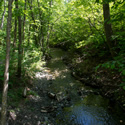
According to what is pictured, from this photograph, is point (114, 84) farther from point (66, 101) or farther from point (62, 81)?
point (62, 81)

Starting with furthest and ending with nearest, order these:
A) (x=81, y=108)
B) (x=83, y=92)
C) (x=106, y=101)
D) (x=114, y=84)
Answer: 1. (x=83, y=92)
2. (x=114, y=84)
3. (x=106, y=101)
4. (x=81, y=108)

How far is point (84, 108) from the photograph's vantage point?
19.0 ft

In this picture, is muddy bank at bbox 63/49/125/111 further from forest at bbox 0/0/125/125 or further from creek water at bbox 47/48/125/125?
creek water at bbox 47/48/125/125

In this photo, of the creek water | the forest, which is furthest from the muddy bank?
the creek water

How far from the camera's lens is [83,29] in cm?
1149

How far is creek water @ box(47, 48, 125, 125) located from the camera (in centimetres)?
488

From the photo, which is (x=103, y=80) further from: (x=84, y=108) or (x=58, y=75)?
(x=58, y=75)

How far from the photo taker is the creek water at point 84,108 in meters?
4.88

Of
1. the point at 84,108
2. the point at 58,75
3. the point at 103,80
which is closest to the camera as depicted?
the point at 84,108

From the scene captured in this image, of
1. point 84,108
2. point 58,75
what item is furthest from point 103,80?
point 58,75

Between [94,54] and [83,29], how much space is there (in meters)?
3.42

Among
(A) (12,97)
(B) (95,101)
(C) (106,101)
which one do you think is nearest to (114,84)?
(C) (106,101)

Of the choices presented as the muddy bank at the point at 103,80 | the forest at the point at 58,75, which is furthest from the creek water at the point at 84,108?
the muddy bank at the point at 103,80

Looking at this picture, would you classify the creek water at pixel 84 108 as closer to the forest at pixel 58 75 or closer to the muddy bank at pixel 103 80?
the forest at pixel 58 75
